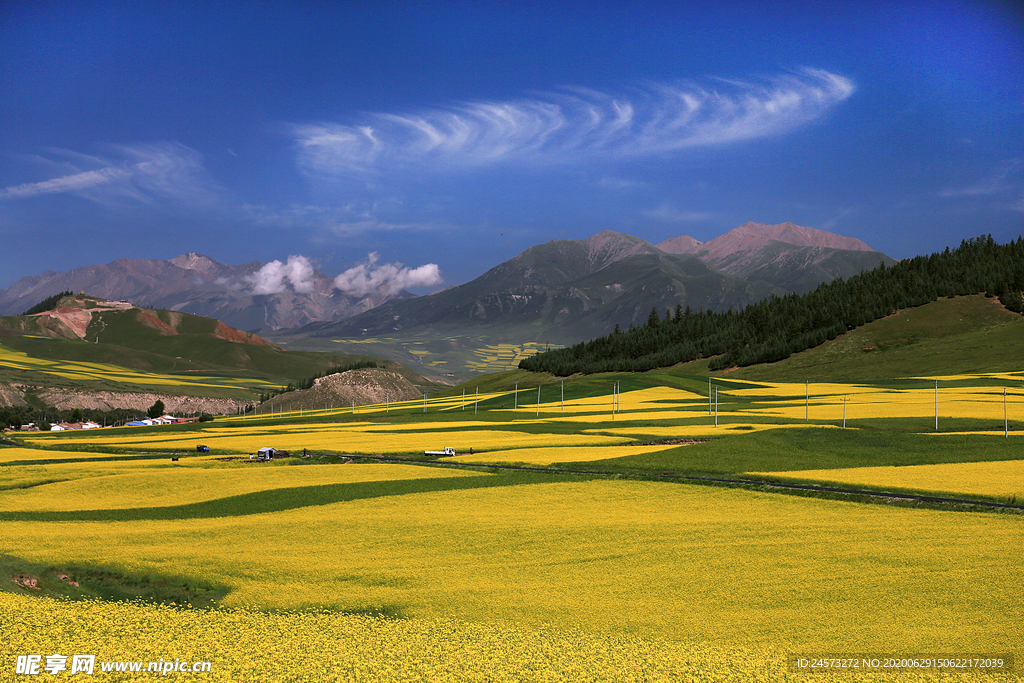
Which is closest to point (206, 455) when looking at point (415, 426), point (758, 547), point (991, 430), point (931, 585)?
point (415, 426)

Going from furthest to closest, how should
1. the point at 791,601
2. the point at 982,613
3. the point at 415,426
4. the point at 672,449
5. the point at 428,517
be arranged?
the point at 415,426 < the point at 672,449 < the point at 428,517 < the point at 791,601 < the point at 982,613

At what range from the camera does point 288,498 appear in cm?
4066

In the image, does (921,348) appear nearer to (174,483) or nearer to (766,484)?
(766,484)

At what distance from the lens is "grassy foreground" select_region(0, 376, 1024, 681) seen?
61.5 feet

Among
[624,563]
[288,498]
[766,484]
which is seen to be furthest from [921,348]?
[288,498]

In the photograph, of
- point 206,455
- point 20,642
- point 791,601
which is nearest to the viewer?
point 20,642

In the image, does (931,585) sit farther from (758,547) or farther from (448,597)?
(448,597)

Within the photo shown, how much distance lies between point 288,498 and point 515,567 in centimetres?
2060

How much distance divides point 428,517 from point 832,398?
88.9 meters

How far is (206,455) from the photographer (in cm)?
6731

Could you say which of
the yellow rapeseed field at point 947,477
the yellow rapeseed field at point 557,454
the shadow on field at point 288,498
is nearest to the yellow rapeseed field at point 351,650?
the shadow on field at point 288,498

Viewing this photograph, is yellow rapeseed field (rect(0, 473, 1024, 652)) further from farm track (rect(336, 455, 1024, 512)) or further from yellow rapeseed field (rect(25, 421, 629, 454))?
yellow rapeseed field (rect(25, 421, 629, 454))

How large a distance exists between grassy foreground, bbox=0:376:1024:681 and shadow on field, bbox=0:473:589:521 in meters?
0.25

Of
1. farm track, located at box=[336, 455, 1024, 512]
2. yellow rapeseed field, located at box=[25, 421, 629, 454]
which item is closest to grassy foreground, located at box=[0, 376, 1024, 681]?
farm track, located at box=[336, 455, 1024, 512]
